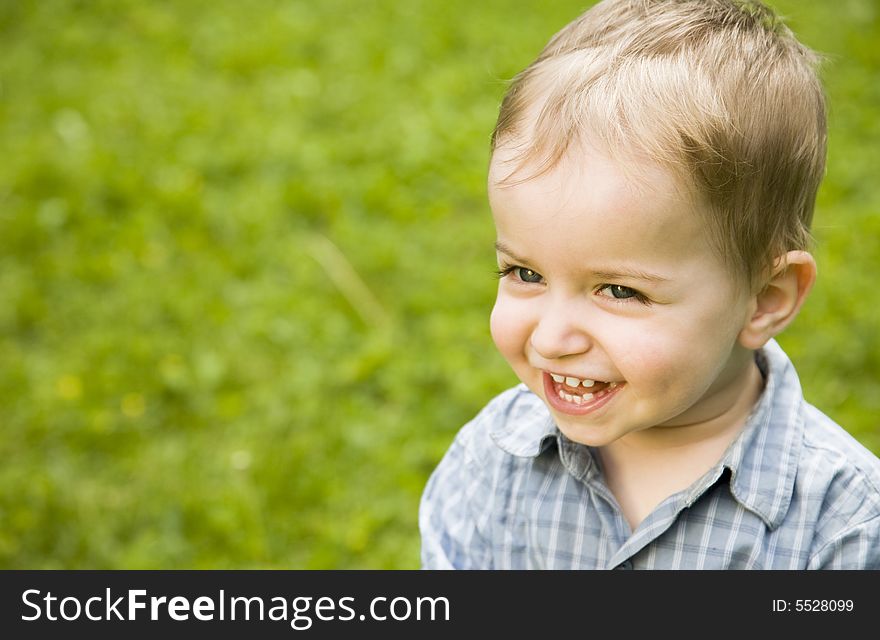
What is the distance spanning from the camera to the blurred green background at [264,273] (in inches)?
112

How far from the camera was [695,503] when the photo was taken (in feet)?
5.16

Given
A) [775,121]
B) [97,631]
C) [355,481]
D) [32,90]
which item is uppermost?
[32,90]

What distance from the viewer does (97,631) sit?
1.88m

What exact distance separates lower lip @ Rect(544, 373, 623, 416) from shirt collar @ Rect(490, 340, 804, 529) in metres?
0.15

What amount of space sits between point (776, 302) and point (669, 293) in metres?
0.24

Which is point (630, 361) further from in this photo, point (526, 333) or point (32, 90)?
point (32, 90)

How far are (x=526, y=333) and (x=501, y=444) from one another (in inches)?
12.4

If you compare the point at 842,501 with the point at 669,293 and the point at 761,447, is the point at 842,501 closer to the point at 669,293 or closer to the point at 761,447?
the point at 761,447

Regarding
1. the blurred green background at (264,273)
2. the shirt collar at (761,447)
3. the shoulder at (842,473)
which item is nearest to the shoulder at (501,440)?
the shirt collar at (761,447)

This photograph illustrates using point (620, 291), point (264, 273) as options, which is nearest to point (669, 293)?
point (620, 291)

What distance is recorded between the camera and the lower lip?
4.79 ft

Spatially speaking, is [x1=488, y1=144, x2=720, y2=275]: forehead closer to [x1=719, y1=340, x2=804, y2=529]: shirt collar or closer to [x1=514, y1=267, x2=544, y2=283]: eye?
[x1=514, y1=267, x2=544, y2=283]: eye

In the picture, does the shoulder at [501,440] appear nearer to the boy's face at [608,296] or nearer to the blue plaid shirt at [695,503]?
the blue plaid shirt at [695,503]

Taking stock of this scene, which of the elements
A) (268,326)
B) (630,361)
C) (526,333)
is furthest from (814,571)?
(268,326)
